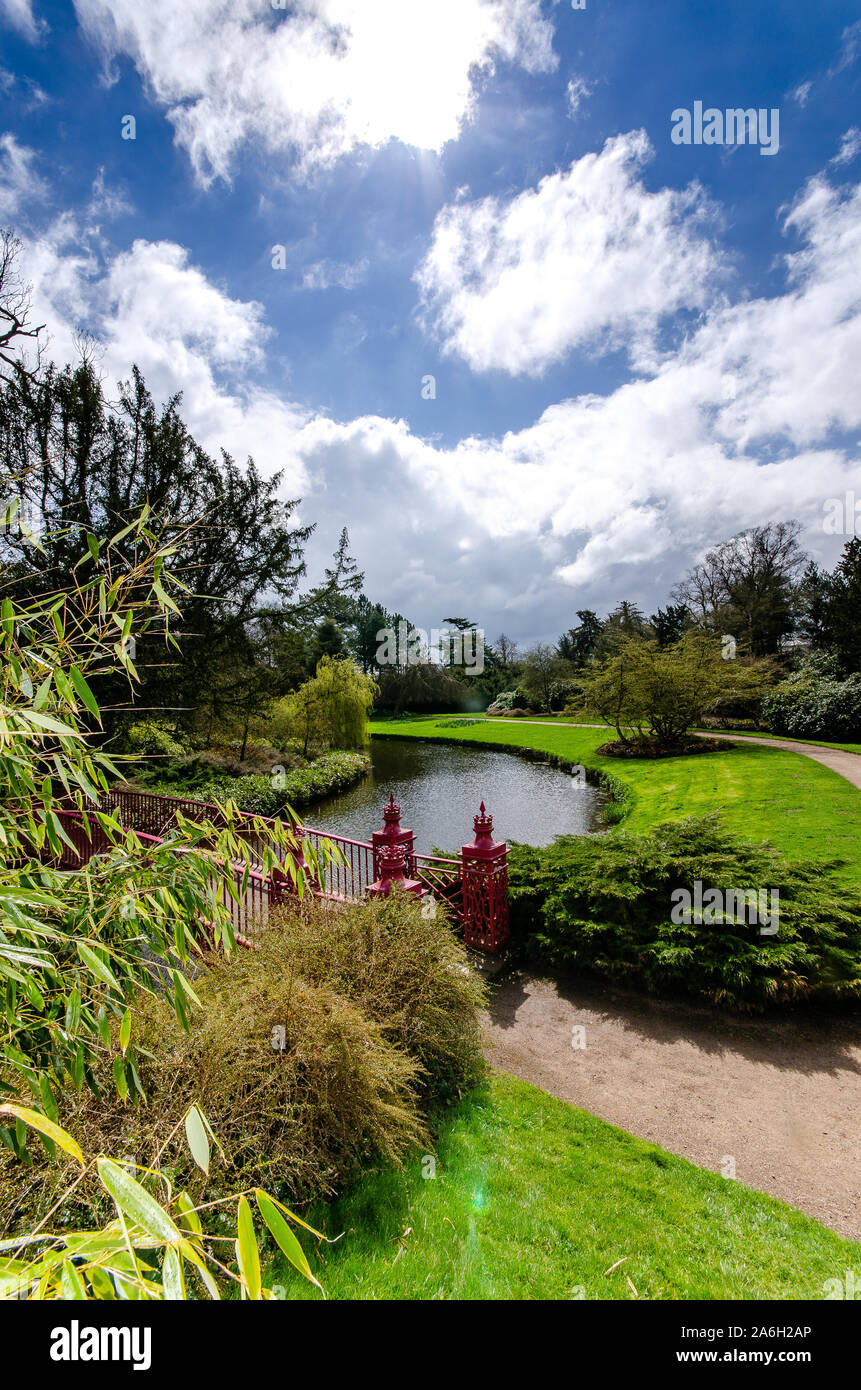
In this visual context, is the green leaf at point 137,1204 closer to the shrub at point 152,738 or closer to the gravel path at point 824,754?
the shrub at point 152,738

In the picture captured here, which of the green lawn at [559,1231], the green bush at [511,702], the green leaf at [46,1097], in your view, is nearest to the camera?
the green leaf at [46,1097]

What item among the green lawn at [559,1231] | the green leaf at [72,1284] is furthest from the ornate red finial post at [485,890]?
the green leaf at [72,1284]

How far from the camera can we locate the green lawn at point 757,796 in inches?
389

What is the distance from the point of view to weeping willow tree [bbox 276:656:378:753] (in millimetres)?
27000

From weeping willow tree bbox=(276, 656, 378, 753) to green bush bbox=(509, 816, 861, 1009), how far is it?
20.3 meters

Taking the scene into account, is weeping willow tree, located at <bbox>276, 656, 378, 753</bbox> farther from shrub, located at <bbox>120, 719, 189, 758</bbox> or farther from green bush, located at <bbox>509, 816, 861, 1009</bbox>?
green bush, located at <bbox>509, 816, 861, 1009</bbox>

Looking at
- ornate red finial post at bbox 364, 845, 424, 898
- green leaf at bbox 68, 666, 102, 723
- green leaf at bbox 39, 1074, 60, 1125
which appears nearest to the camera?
green leaf at bbox 39, 1074, 60, 1125

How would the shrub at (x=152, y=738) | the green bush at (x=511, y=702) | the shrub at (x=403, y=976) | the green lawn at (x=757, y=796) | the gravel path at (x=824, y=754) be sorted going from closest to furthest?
the shrub at (x=403, y=976)
the green lawn at (x=757, y=796)
the shrub at (x=152, y=738)
the gravel path at (x=824, y=754)
the green bush at (x=511, y=702)

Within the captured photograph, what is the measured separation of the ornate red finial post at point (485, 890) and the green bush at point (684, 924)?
227mm

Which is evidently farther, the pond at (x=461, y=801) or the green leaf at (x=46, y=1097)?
the pond at (x=461, y=801)

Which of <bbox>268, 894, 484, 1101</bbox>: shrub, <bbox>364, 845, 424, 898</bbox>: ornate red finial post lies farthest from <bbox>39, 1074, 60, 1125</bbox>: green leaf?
<bbox>364, 845, 424, 898</bbox>: ornate red finial post

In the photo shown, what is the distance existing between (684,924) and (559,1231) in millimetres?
3452
